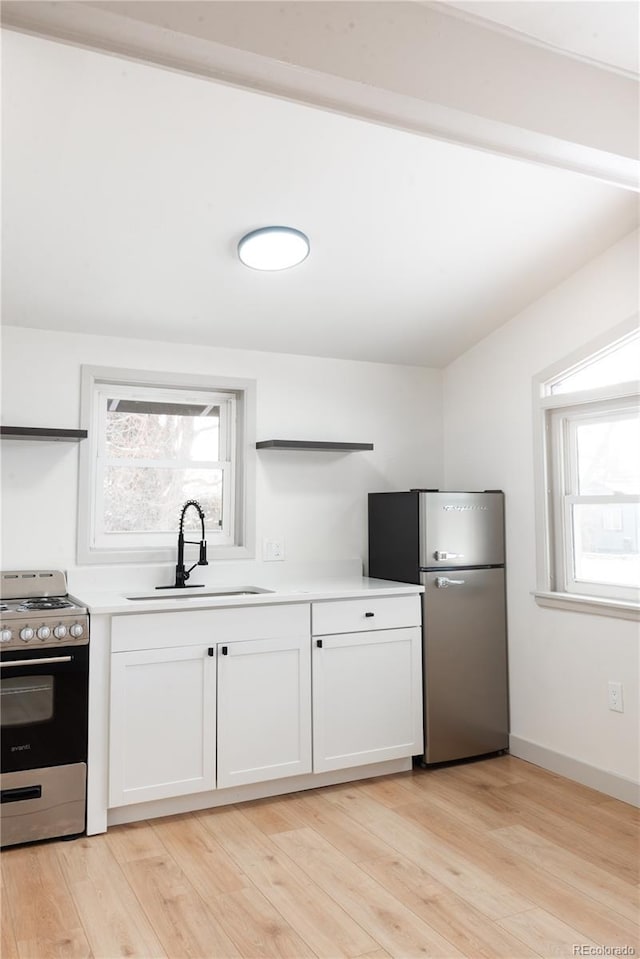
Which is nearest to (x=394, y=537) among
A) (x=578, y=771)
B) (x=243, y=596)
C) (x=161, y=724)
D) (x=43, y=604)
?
(x=243, y=596)

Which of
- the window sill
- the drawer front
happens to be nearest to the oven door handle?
the drawer front

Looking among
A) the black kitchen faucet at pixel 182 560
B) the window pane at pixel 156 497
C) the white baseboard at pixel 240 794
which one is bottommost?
the white baseboard at pixel 240 794

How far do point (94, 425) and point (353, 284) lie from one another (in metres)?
1.45

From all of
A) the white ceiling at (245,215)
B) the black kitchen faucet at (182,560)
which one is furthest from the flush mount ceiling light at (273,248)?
the black kitchen faucet at (182,560)

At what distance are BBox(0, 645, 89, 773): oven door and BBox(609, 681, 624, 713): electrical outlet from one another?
2.25 metres

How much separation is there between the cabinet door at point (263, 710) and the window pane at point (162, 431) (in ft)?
3.82

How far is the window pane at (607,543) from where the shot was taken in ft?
10.7

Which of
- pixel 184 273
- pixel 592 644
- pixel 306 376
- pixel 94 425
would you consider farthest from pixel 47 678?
pixel 592 644

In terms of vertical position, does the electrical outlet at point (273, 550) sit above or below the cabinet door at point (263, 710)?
above

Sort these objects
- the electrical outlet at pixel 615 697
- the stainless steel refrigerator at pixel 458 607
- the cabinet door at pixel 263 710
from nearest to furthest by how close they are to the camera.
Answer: the cabinet door at pixel 263 710
the electrical outlet at pixel 615 697
the stainless steel refrigerator at pixel 458 607

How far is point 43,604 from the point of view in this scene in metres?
2.96

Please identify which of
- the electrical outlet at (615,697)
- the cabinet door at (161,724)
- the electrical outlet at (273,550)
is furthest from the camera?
the electrical outlet at (273,550)

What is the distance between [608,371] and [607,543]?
2.62 feet

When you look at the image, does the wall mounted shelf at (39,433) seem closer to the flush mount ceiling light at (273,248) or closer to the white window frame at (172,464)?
the white window frame at (172,464)
